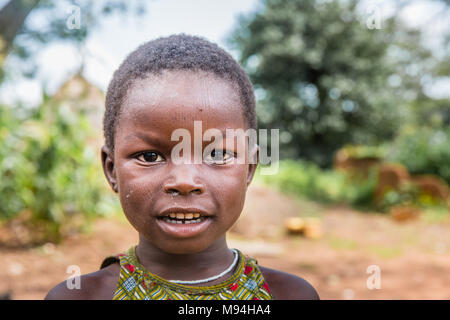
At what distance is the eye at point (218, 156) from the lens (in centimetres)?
135

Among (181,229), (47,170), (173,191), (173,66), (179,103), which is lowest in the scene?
(181,229)

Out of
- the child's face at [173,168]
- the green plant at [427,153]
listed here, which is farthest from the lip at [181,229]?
the green plant at [427,153]

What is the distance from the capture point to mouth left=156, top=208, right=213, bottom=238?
129 cm

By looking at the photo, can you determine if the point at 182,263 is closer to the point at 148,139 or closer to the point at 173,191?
the point at 173,191

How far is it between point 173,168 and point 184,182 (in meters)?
0.08

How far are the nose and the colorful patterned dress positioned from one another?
37 cm

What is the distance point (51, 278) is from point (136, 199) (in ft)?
11.5

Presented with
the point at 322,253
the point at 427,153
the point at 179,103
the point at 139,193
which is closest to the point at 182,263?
the point at 139,193

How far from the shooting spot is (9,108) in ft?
19.1

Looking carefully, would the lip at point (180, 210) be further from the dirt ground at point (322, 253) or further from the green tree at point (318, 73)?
the green tree at point (318, 73)

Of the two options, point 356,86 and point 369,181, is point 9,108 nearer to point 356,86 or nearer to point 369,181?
point 369,181

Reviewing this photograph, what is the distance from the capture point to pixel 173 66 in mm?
1369

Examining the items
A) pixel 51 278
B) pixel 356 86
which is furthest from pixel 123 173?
pixel 356 86
